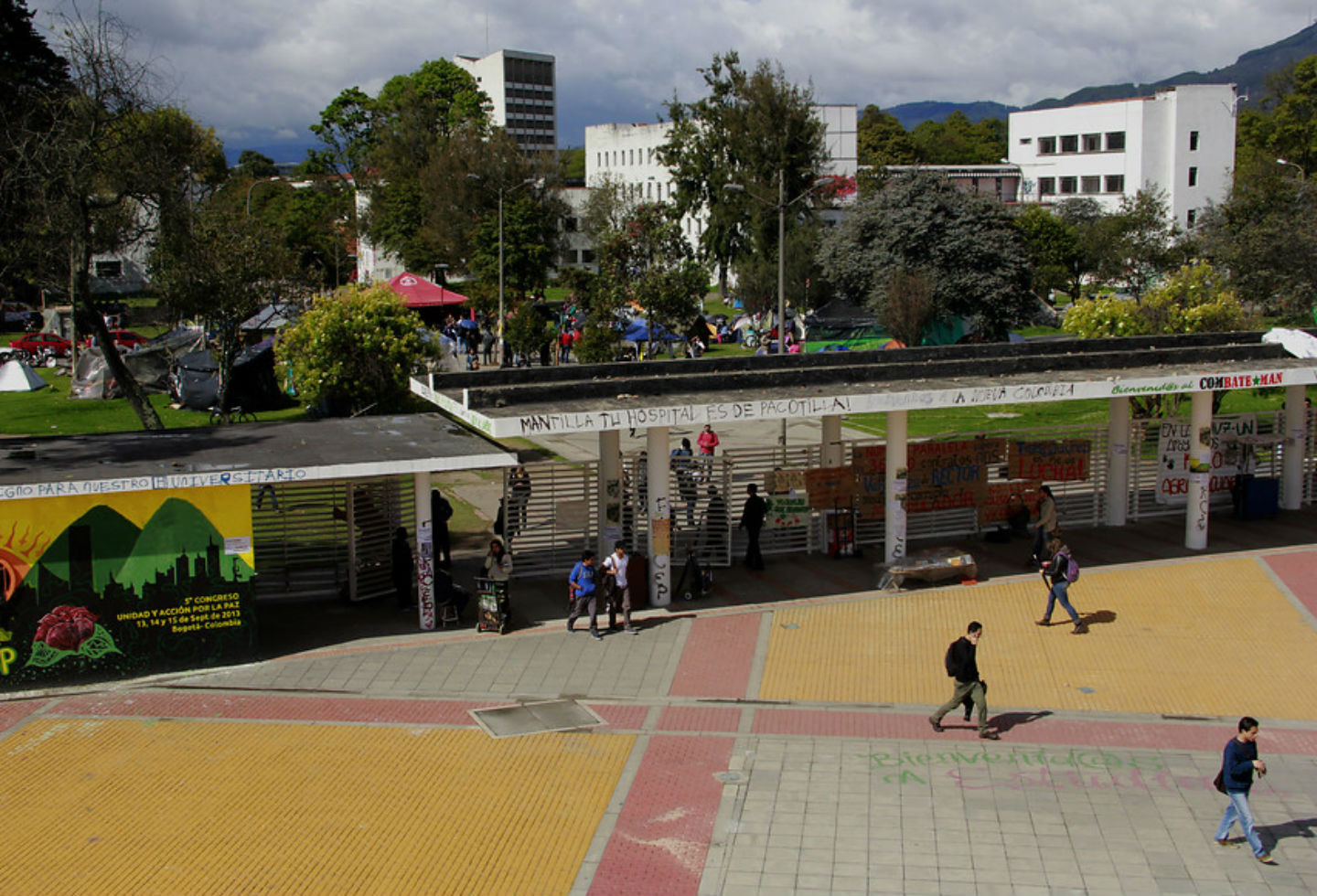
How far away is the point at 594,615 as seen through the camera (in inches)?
624

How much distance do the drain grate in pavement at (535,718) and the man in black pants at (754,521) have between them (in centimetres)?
591

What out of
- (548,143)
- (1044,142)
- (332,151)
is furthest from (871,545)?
(548,143)

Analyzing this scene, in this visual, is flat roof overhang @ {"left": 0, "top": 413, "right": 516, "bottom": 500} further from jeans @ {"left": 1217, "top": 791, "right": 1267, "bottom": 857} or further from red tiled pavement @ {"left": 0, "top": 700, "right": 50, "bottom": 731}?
jeans @ {"left": 1217, "top": 791, "right": 1267, "bottom": 857}

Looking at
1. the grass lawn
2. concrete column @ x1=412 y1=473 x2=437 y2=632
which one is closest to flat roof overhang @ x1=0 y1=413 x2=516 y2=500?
concrete column @ x1=412 y1=473 x2=437 y2=632

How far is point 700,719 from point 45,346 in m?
45.8

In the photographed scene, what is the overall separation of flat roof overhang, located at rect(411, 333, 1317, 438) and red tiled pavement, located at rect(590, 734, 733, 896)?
14.4 feet

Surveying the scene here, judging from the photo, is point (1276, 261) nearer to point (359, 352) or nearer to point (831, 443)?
point (831, 443)

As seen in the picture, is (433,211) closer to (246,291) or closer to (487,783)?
(246,291)

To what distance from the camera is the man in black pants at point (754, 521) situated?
1873cm

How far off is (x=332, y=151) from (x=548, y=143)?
55125 millimetres

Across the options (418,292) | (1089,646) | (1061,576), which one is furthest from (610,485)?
(418,292)

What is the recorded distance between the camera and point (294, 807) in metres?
11.0

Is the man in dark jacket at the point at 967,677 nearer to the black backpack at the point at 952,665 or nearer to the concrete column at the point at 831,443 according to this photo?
the black backpack at the point at 952,665

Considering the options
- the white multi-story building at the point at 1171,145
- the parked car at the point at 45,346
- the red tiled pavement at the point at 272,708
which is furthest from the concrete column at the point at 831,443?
the white multi-story building at the point at 1171,145
